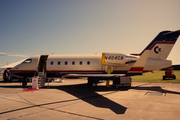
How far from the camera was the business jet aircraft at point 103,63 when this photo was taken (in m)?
16.1

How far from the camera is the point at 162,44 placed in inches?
643

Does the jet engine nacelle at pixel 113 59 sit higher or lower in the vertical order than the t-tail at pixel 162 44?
lower

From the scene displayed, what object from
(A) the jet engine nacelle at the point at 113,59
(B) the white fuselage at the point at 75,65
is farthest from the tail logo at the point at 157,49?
(A) the jet engine nacelle at the point at 113,59

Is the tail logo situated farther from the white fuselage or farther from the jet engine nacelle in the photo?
the jet engine nacelle

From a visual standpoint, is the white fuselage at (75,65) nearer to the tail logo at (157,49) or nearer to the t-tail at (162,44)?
the t-tail at (162,44)

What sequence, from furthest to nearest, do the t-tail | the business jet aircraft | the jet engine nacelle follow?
the jet engine nacelle < the business jet aircraft < the t-tail

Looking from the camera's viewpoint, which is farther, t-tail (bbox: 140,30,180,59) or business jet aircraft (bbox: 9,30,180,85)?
business jet aircraft (bbox: 9,30,180,85)

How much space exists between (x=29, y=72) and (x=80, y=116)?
14453mm

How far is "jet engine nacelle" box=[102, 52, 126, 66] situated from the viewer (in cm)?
1642

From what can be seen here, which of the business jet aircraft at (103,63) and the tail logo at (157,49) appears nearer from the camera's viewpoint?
the business jet aircraft at (103,63)

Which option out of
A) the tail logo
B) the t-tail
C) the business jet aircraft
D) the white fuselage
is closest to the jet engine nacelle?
the business jet aircraft

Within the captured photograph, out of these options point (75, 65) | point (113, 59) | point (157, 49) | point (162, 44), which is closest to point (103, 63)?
point (113, 59)

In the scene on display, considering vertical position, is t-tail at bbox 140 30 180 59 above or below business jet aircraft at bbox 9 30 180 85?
above

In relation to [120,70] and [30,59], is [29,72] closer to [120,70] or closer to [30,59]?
[30,59]
